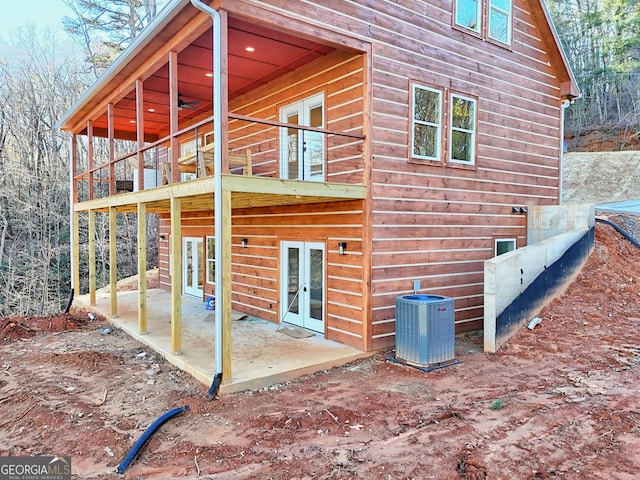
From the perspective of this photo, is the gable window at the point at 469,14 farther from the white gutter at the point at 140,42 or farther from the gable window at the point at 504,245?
the white gutter at the point at 140,42

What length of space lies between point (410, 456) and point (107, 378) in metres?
4.47

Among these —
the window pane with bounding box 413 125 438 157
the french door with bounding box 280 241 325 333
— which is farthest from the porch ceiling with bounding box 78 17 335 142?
the french door with bounding box 280 241 325 333

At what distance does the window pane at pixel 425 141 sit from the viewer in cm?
756

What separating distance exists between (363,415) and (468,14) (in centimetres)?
772

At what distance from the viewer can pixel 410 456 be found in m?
3.78

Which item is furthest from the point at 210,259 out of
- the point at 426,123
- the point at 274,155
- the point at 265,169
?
the point at 426,123

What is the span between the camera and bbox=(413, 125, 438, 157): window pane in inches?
298

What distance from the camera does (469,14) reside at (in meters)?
8.41

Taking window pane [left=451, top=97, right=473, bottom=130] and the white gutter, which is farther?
window pane [left=451, top=97, right=473, bottom=130]

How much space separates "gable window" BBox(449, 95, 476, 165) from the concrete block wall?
6.83 ft

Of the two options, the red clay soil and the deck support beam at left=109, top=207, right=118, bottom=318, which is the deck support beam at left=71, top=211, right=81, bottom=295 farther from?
the red clay soil

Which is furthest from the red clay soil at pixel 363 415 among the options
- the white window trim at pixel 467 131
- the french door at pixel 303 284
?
the white window trim at pixel 467 131

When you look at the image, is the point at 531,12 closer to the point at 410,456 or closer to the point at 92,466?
the point at 410,456

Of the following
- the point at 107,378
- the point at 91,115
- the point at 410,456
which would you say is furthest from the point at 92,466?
the point at 91,115
